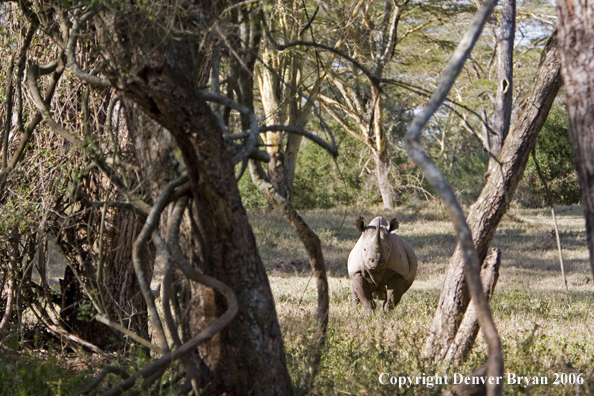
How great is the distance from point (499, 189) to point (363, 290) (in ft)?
9.75

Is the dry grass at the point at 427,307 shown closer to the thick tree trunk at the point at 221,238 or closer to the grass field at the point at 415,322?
the grass field at the point at 415,322

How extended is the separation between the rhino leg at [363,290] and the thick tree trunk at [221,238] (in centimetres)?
429

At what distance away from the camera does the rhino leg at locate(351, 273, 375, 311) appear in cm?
788

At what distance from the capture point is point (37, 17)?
453 cm

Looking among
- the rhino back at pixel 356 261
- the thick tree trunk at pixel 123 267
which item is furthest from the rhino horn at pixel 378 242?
the thick tree trunk at pixel 123 267

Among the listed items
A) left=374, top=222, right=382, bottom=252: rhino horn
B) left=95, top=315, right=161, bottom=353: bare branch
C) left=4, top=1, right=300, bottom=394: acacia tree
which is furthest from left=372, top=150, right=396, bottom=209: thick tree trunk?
left=4, top=1, right=300, bottom=394: acacia tree

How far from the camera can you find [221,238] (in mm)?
3461

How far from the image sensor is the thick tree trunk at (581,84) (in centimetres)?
283

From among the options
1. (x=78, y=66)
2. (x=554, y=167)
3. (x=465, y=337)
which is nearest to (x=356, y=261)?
(x=465, y=337)

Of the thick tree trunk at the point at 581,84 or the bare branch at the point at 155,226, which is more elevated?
the thick tree trunk at the point at 581,84

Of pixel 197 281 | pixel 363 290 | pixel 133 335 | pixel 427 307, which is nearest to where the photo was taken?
pixel 197 281

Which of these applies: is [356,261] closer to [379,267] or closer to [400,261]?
[379,267]

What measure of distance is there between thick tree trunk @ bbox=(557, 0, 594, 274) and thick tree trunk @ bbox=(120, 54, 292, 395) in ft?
5.21

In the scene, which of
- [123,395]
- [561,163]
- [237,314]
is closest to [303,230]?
[237,314]
